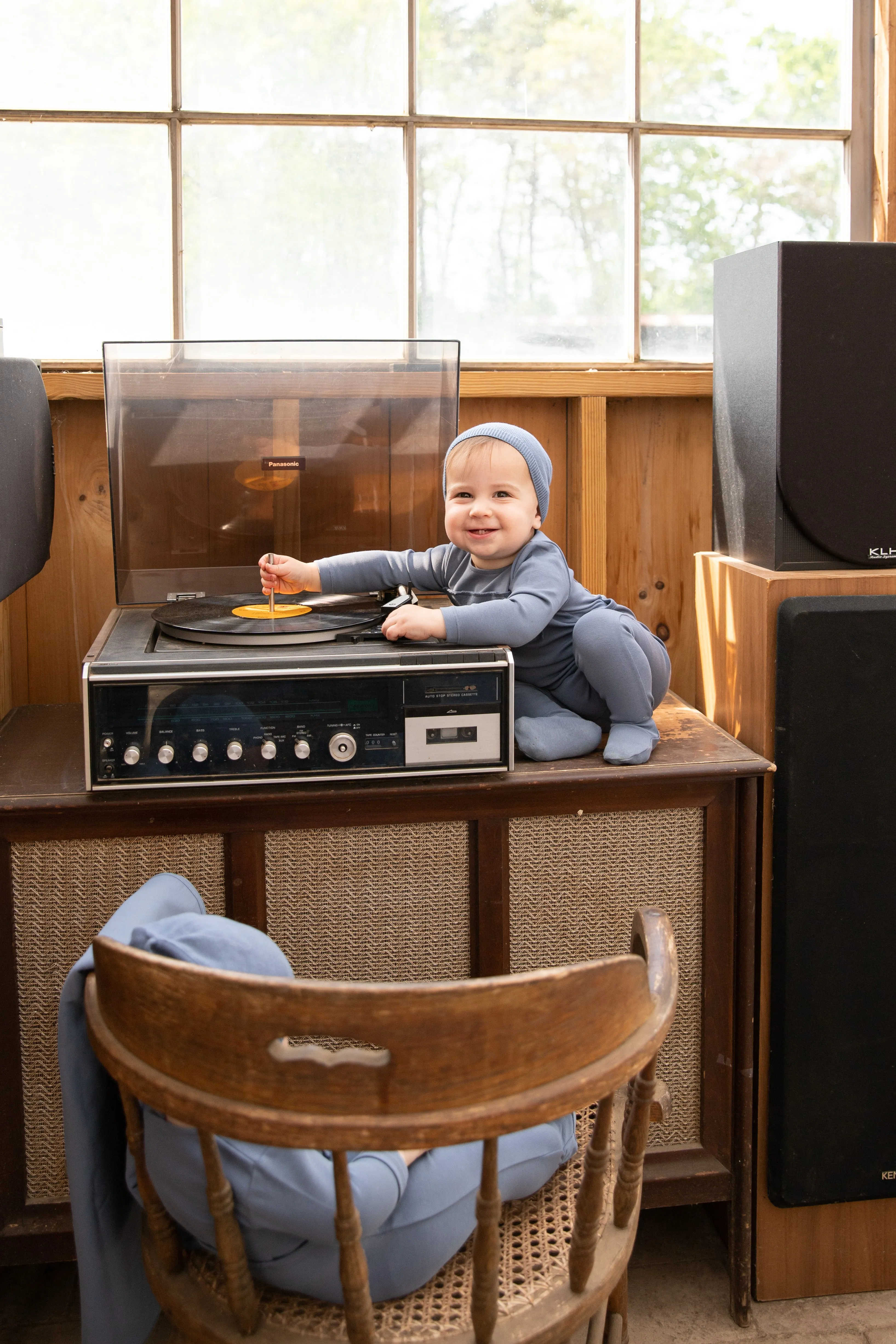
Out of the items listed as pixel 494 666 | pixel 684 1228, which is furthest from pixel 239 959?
pixel 684 1228

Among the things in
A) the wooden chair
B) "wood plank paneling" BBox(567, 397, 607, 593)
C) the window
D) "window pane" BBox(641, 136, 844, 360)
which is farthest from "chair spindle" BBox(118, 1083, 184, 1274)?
"window pane" BBox(641, 136, 844, 360)

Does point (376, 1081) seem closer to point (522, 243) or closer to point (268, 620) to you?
point (268, 620)

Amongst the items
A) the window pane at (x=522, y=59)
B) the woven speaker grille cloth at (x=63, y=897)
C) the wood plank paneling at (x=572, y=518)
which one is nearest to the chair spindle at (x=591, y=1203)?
the woven speaker grille cloth at (x=63, y=897)

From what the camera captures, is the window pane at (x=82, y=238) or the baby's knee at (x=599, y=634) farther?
the window pane at (x=82, y=238)

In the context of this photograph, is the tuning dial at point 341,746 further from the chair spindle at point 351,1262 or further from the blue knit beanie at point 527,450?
the chair spindle at point 351,1262

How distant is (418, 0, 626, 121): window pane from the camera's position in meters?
1.84

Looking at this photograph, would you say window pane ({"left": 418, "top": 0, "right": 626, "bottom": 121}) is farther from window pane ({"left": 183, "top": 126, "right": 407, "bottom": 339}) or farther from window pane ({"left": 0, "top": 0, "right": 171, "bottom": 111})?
window pane ({"left": 0, "top": 0, "right": 171, "bottom": 111})

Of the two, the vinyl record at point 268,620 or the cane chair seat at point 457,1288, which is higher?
the vinyl record at point 268,620

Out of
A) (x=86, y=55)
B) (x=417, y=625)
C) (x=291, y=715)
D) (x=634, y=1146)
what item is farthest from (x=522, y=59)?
(x=634, y=1146)

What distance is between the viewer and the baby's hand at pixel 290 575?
5.05ft

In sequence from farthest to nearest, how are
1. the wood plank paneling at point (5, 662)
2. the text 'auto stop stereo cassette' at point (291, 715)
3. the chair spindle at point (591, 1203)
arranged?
the wood plank paneling at point (5, 662) → the text 'auto stop stereo cassette' at point (291, 715) → the chair spindle at point (591, 1203)

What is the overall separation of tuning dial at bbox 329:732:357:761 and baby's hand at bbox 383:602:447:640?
139 mm

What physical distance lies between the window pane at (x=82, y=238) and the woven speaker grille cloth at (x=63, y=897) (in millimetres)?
844

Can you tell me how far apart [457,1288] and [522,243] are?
4.94 feet
